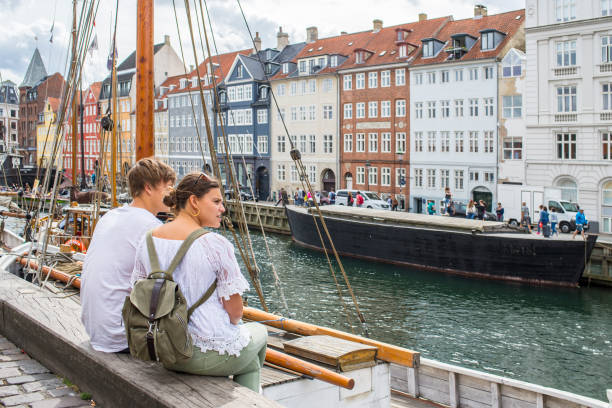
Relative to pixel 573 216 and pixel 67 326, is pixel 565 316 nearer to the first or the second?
pixel 573 216

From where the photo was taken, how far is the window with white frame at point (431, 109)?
40125 mm

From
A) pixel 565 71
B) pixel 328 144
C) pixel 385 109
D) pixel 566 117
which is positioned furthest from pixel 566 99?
pixel 328 144

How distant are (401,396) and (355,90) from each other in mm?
38488

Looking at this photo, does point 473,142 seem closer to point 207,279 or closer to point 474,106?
point 474,106

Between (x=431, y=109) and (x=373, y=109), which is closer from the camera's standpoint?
(x=431, y=109)

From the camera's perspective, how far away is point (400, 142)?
139ft

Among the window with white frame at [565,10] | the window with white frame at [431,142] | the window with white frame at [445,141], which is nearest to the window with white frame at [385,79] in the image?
the window with white frame at [431,142]

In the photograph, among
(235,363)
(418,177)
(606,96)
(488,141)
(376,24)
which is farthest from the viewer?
(376,24)

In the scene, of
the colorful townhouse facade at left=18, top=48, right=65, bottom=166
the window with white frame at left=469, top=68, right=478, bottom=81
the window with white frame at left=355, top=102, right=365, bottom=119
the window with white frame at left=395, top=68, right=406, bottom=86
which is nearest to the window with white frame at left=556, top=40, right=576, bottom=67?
the window with white frame at left=469, top=68, right=478, bottom=81

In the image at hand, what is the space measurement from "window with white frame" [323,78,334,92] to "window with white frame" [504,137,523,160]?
50.5 ft

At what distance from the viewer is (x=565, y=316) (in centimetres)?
1867

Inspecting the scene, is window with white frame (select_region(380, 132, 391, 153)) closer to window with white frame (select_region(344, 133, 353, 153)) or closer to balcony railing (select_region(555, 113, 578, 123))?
window with white frame (select_region(344, 133, 353, 153))

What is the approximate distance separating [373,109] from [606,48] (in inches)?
646

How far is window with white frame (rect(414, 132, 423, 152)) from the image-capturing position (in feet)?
135
